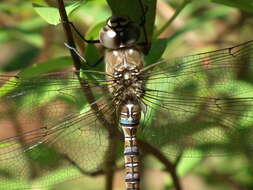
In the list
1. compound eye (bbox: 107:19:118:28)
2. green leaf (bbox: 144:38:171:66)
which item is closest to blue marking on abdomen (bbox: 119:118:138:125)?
green leaf (bbox: 144:38:171:66)

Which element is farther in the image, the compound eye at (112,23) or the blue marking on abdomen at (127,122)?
the blue marking on abdomen at (127,122)

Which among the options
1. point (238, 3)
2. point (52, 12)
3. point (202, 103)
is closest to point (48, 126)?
point (52, 12)

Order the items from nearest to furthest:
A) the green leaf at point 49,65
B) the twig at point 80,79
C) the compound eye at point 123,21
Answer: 1. the twig at point 80,79
2. the compound eye at point 123,21
3. the green leaf at point 49,65

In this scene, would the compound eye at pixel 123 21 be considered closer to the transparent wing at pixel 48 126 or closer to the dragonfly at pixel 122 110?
the dragonfly at pixel 122 110

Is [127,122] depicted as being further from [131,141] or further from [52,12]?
[52,12]

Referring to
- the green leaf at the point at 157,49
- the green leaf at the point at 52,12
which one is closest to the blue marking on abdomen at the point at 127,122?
the green leaf at the point at 157,49

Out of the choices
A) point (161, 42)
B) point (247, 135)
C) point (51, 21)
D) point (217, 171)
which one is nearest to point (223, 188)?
point (217, 171)

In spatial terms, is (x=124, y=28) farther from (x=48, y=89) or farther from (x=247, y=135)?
(x=247, y=135)
